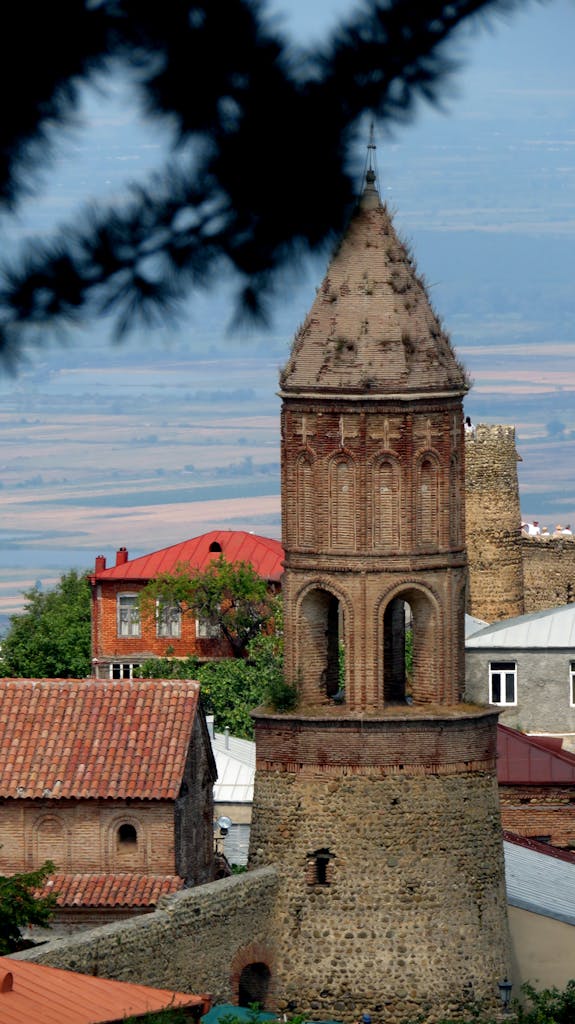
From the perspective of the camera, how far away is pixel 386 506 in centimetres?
3697

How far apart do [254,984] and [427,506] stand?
638 centimetres

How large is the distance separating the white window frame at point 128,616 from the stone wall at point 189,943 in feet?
136

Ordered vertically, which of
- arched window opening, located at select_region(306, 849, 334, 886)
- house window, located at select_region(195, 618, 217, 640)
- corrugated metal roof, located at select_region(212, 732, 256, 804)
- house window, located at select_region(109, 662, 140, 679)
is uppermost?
A: house window, located at select_region(195, 618, 217, 640)

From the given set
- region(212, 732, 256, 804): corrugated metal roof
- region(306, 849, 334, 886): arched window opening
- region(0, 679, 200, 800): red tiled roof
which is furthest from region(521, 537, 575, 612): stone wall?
region(306, 849, 334, 886): arched window opening

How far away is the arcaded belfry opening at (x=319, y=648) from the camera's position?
3734 cm

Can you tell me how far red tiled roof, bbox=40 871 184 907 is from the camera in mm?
38906

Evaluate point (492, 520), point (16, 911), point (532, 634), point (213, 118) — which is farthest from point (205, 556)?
point (213, 118)

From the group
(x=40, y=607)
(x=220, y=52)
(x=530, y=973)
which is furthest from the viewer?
(x=40, y=607)

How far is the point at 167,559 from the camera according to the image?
263ft

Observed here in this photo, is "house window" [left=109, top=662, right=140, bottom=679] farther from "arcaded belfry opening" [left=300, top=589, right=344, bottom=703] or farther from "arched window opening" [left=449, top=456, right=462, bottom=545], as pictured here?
"arched window opening" [left=449, top=456, right=462, bottom=545]

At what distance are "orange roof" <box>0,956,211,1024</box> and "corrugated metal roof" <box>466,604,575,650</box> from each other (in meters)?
30.7

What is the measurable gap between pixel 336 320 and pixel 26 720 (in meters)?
8.02

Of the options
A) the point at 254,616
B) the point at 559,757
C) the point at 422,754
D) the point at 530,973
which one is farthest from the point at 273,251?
the point at 254,616

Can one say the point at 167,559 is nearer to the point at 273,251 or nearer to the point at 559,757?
the point at 559,757
